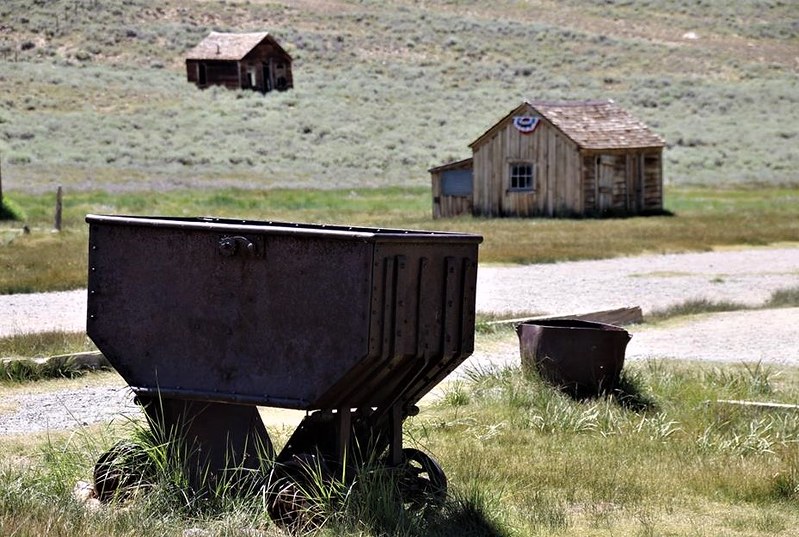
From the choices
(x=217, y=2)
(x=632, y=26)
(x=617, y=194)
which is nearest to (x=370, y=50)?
(x=217, y=2)

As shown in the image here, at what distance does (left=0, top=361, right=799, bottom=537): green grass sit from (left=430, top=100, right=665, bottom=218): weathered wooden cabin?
24.1 metres

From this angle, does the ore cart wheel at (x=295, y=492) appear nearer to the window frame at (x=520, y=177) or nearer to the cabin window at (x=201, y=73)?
the window frame at (x=520, y=177)

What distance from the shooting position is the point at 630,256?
23625 mm

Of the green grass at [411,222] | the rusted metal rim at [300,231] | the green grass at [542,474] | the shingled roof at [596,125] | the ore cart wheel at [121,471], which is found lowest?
the green grass at [542,474]

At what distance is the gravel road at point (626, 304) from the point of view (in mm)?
9344

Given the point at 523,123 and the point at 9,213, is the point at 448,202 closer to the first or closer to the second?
the point at 523,123

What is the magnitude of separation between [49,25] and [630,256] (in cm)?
5426

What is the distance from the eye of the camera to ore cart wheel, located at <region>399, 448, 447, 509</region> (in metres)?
5.94

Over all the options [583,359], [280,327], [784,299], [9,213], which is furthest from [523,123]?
[280,327]

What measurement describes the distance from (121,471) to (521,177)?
29173 millimetres

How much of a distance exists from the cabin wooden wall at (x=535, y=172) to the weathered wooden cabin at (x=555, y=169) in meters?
0.03

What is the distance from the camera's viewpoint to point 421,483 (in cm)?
608

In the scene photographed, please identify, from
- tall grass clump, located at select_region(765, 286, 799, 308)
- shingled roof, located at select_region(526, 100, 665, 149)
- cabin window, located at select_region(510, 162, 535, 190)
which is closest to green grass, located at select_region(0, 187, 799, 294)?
cabin window, located at select_region(510, 162, 535, 190)

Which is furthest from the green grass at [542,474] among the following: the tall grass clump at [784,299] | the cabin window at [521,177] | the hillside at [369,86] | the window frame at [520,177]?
the hillside at [369,86]
